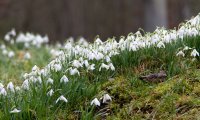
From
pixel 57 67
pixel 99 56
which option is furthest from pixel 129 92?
pixel 57 67

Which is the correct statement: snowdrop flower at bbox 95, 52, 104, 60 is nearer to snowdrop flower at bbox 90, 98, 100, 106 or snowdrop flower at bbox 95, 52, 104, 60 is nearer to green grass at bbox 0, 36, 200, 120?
green grass at bbox 0, 36, 200, 120

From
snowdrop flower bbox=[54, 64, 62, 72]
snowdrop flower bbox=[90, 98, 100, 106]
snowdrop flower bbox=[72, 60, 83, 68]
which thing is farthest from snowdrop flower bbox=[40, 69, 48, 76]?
snowdrop flower bbox=[90, 98, 100, 106]

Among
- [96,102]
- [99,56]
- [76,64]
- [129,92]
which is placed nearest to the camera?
[96,102]

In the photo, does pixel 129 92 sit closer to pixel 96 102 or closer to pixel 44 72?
pixel 96 102

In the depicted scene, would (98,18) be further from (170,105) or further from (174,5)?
(170,105)

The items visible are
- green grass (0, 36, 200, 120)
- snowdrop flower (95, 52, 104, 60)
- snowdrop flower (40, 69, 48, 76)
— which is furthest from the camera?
snowdrop flower (95, 52, 104, 60)

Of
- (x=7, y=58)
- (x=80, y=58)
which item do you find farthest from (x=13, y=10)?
(x=80, y=58)

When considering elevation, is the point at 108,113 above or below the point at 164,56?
below

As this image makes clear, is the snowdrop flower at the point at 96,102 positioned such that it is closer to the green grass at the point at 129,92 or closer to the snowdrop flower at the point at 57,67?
the green grass at the point at 129,92

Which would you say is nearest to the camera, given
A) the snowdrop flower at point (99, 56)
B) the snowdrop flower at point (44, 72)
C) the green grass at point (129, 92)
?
the green grass at point (129, 92)

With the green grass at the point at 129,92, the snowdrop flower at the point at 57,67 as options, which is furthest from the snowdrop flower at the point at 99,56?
the snowdrop flower at the point at 57,67

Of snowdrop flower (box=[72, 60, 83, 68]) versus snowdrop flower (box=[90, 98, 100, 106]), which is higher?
snowdrop flower (box=[72, 60, 83, 68])
